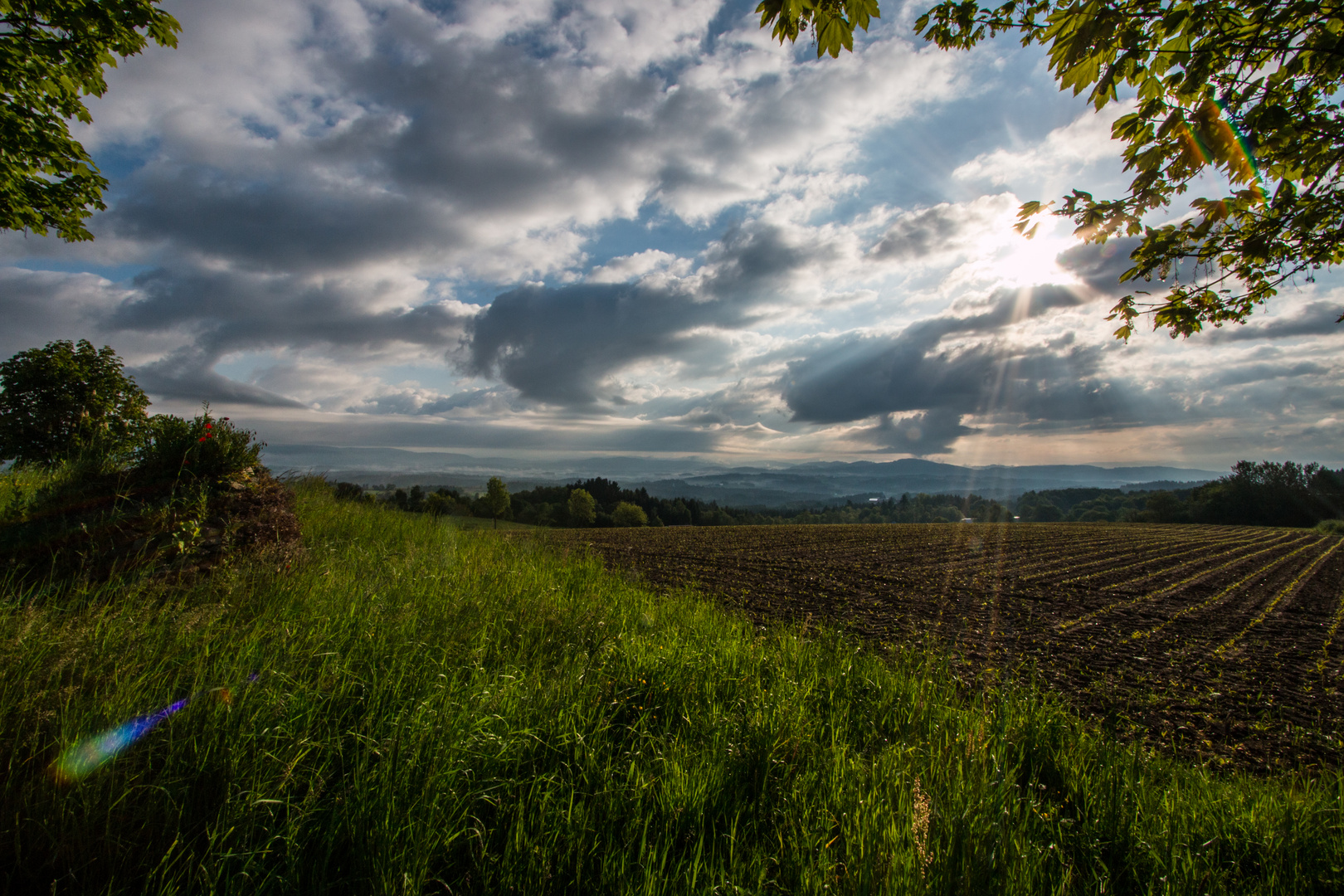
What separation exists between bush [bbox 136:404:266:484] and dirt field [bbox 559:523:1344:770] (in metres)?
9.25

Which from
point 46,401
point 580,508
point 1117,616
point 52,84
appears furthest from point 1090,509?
point 46,401

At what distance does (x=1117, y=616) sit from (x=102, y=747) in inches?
706

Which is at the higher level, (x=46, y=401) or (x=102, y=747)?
(x=46, y=401)

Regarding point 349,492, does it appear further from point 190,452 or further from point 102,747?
point 102,747

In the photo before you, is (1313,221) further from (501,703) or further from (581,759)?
(501,703)

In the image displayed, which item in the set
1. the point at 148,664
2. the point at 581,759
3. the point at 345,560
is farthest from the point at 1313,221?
the point at 345,560

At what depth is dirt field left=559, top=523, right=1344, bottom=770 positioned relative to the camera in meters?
6.41

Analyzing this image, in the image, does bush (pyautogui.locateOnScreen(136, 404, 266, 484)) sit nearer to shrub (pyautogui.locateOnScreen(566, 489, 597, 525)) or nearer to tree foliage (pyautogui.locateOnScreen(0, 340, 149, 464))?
tree foliage (pyautogui.locateOnScreen(0, 340, 149, 464))

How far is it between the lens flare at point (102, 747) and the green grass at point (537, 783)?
0.05 m

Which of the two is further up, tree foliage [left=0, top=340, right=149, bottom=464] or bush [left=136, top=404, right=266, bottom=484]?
tree foliage [left=0, top=340, right=149, bottom=464]

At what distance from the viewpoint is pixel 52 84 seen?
7.81m

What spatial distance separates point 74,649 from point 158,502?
4434 millimetres

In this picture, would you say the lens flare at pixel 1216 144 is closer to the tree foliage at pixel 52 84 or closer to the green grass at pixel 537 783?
the green grass at pixel 537 783

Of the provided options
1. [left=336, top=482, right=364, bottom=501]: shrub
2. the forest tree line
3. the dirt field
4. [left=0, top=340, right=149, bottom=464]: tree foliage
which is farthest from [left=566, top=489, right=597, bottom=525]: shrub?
[left=336, top=482, right=364, bottom=501]: shrub
